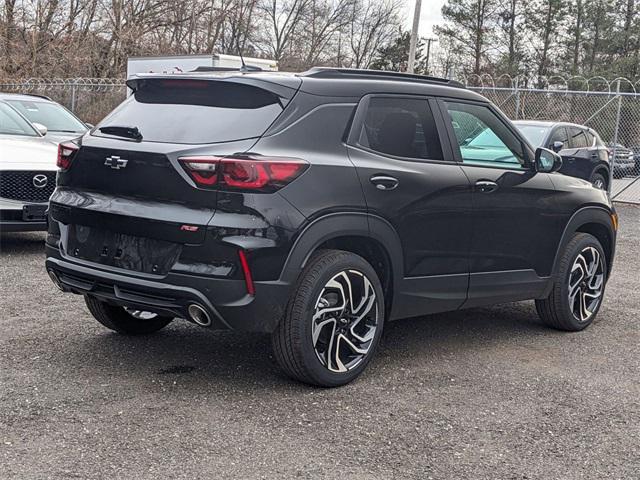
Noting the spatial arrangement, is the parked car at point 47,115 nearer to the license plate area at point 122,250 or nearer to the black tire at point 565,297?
the license plate area at point 122,250

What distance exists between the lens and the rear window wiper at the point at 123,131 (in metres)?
4.64

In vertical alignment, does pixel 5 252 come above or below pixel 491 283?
below

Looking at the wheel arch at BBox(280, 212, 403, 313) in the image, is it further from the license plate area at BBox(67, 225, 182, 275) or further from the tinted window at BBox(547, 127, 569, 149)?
the tinted window at BBox(547, 127, 569, 149)

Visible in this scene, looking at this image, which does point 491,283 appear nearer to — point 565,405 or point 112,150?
point 565,405

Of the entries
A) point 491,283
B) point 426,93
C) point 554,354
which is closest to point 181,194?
point 426,93

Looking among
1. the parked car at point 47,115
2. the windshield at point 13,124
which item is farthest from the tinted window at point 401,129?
the parked car at point 47,115

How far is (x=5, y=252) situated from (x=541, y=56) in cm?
4514

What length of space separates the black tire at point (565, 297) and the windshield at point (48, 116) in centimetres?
678

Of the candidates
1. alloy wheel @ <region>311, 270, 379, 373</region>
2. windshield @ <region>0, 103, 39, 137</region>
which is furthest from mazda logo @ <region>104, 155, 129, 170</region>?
windshield @ <region>0, 103, 39, 137</region>

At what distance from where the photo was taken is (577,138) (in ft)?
49.2

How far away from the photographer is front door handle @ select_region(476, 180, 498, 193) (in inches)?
211

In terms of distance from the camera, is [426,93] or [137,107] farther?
[426,93]

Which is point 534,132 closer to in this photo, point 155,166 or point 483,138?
point 483,138

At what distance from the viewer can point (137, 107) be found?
4902 mm
